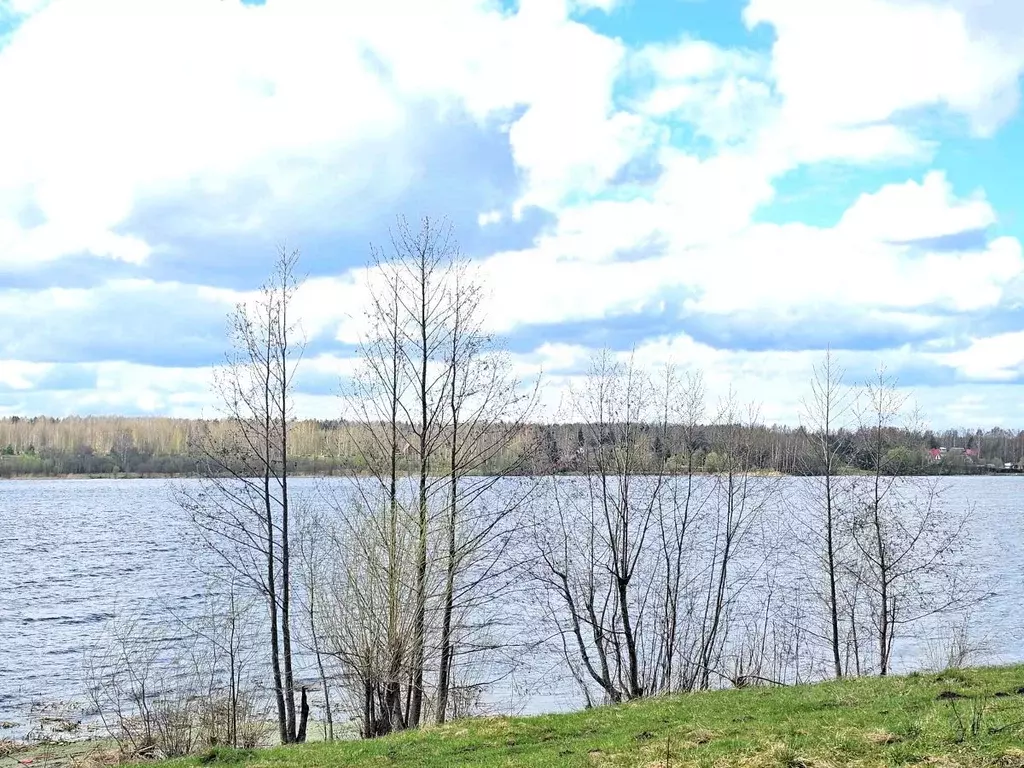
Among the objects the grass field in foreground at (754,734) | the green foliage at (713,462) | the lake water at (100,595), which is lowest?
the lake water at (100,595)

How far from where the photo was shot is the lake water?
25984 millimetres

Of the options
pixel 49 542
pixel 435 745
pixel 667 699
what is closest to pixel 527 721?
pixel 435 745

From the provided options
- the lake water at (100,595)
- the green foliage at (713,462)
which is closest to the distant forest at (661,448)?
the green foliage at (713,462)

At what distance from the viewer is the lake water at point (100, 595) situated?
2598 centimetres

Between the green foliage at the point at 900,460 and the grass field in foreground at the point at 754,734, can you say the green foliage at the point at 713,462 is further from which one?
the grass field in foreground at the point at 754,734

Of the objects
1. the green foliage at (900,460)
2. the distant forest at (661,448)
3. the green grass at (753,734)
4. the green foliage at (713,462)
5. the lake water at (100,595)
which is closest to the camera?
the green grass at (753,734)

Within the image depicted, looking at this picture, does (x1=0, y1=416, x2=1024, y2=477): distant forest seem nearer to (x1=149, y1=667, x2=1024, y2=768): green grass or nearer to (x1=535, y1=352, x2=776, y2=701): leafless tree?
(x1=535, y1=352, x2=776, y2=701): leafless tree

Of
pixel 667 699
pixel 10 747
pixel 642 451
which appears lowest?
pixel 10 747

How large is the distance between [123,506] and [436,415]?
8875 centimetres

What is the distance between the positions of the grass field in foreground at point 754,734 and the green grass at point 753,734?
2cm

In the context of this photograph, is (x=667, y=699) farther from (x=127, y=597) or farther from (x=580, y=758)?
(x=127, y=597)

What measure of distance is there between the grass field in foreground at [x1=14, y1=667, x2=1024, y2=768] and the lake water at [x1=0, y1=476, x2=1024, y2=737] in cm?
828

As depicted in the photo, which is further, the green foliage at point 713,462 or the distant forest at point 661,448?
the green foliage at point 713,462

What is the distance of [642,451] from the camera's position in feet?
85.5
